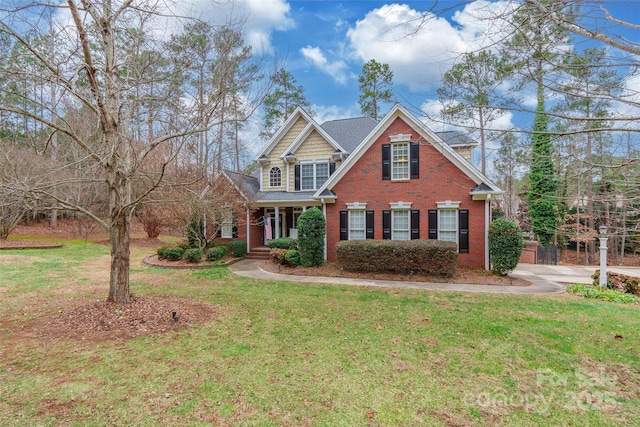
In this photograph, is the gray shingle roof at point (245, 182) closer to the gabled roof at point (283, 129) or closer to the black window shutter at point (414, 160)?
the gabled roof at point (283, 129)

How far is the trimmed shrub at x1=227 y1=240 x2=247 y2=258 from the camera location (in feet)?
53.3

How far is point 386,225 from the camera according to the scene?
13773mm

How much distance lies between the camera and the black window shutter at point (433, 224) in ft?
43.1

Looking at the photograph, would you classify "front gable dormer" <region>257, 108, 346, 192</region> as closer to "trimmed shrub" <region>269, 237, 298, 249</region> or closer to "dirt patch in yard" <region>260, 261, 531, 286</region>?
"trimmed shrub" <region>269, 237, 298, 249</region>

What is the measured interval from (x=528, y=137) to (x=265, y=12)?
5.53 metres

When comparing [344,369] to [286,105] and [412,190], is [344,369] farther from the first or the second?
[286,105]

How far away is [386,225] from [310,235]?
138 inches

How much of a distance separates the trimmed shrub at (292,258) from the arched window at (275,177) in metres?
5.95

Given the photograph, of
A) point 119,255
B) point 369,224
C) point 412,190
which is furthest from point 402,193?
point 119,255

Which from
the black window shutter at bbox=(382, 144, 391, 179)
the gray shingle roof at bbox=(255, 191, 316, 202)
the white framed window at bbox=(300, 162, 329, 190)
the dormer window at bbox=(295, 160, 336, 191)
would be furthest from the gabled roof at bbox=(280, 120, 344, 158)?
the black window shutter at bbox=(382, 144, 391, 179)

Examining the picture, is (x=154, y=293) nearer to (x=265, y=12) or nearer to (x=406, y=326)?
(x=406, y=326)

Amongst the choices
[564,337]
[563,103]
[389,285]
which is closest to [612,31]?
[563,103]

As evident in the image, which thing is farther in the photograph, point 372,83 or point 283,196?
point 372,83

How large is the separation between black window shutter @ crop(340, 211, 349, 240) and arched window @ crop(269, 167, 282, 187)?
5.52m
